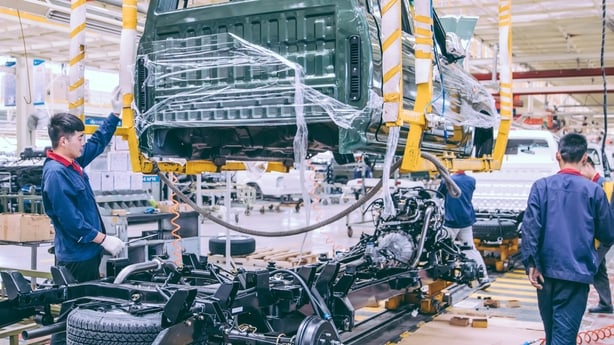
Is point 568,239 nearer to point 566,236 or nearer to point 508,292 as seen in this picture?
point 566,236

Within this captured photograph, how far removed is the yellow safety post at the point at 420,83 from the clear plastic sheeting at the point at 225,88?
288 millimetres

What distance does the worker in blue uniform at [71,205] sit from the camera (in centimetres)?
409

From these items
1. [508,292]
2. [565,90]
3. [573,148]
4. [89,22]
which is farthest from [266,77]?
[565,90]

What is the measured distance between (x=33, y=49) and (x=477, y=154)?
48.4 feet

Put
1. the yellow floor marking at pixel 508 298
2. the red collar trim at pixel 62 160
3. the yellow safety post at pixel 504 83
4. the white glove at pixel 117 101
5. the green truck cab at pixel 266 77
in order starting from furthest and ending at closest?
the yellow floor marking at pixel 508 298 → the yellow safety post at pixel 504 83 → the white glove at pixel 117 101 → the red collar trim at pixel 62 160 → the green truck cab at pixel 266 77

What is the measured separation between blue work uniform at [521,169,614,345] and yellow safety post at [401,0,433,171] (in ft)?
3.87

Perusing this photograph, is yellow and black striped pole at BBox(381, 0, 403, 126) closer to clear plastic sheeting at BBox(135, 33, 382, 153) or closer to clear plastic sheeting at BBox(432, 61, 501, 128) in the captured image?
clear plastic sheeting at BBox(135, 33, 382, 153)

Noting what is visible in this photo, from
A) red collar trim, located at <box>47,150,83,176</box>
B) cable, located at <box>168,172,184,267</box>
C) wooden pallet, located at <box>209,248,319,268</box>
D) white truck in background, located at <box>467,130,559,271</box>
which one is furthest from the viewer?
white truck in background, located at <box>467,130,559,271</box>

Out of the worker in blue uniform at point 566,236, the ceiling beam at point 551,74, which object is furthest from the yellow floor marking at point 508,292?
the ceiling beam at point 551,74

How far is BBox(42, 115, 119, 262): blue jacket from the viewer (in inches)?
161

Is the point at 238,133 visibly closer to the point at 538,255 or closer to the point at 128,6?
the point at 128,6

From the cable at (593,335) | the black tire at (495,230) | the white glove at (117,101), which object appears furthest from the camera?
the black tire at (495,230)

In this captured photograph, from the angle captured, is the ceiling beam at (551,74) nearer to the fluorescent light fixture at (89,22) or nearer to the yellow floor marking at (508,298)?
the yellow floor marking at (508,298)

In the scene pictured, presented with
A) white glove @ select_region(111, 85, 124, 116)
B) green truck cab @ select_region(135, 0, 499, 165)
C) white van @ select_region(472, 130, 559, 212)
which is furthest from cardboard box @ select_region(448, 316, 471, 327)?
white van @ select_region(472, 130, 559, 212)
